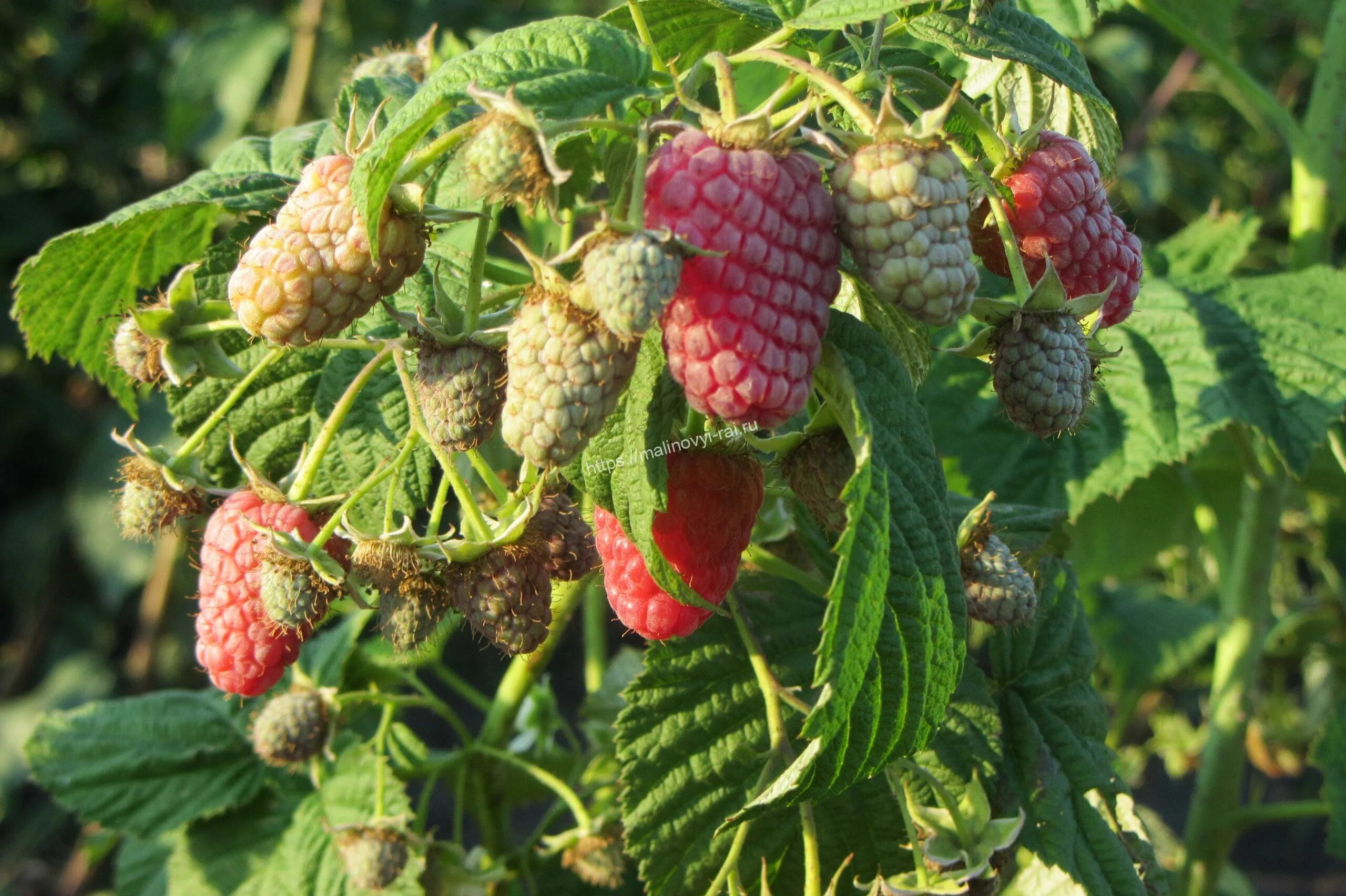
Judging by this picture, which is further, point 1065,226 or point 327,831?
point 327,831

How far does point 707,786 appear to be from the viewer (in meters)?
1.27

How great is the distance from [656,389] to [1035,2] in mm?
1069

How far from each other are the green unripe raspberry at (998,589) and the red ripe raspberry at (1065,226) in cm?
27

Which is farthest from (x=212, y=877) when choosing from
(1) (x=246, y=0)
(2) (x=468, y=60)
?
(1) (x=246, y=0)

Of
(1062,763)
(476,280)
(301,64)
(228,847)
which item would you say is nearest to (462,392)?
(476,280)

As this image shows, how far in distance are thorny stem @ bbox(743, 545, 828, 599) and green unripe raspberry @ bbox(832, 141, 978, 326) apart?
0.51 metres

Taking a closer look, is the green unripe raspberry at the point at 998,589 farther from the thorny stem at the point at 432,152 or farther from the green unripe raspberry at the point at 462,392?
the thorny stem at the point at 432,152

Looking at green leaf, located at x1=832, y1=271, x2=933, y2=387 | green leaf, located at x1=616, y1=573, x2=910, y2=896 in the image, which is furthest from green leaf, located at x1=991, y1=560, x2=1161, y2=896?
green leaf, located at x1=832, y1=271, x2=933, y2=387

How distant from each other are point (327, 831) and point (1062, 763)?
3.02 feet

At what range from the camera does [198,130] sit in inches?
146

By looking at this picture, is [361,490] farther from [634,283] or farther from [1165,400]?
[1165,400]

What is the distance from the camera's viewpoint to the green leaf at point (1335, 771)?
2.02 m

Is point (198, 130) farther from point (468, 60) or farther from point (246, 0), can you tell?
point (468, 60)

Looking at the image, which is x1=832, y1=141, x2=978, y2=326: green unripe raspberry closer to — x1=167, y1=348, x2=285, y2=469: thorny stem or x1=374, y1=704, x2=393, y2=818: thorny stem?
x1=167, y1=348, x2=285, y2=469: thorny stem
